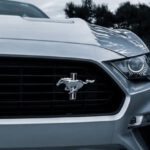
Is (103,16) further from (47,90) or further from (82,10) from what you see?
(47,90)

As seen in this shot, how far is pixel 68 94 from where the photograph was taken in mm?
2582

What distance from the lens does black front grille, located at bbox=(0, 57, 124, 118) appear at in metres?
2.53

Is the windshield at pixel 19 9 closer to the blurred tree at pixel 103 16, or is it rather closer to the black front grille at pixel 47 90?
the black front grille at pixel 47 90

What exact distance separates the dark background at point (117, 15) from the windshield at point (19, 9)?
41.8 m

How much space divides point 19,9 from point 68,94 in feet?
8.44

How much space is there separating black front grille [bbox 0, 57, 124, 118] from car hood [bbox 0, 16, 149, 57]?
16 cm

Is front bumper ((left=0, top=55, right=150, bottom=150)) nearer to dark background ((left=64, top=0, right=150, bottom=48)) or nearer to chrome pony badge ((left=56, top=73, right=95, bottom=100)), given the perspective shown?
chrome pony badge ((left=56, top=73, right=95, bottom=100))

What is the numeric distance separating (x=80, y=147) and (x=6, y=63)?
612mm

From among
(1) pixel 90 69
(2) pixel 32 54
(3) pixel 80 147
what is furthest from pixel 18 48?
(3) pixel 80 147

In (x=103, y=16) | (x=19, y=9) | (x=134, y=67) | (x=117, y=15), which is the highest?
(x=19, y=9)

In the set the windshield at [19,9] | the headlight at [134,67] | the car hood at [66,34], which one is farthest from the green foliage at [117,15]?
the headlight at [134,67]

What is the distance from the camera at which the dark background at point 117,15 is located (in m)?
49.8

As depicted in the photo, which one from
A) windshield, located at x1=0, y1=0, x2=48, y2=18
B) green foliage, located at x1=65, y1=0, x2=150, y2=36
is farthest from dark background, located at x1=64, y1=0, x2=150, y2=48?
windshield, located at x1=0, y1=0, x2=48, y2=18

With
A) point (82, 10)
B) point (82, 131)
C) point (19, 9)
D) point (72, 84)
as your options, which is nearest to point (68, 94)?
point (72, 84)
